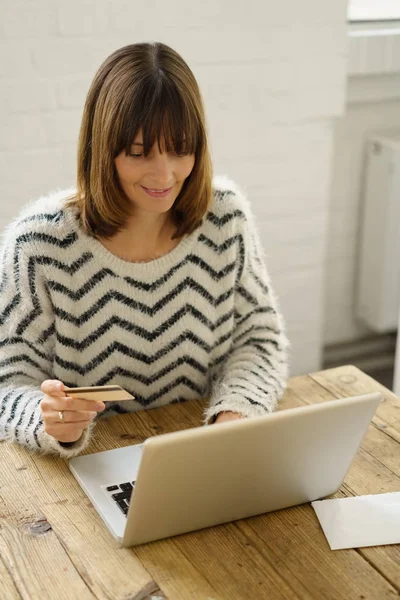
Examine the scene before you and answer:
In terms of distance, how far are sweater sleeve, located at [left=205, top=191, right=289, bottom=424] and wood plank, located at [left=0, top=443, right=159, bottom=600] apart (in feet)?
1.07

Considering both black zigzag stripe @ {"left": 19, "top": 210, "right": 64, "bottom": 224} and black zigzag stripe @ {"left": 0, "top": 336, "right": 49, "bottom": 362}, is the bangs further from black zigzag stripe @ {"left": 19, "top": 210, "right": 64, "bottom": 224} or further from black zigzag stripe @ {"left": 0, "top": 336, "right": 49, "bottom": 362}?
black zigzag stripe @ {"left": 0, "top": 336, "right": 49, "bottom": 362}

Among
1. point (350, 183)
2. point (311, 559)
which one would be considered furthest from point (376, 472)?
point (350, 183)

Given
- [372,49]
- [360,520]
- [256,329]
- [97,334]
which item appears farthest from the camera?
[372,49]

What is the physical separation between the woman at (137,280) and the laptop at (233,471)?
200 millimetres

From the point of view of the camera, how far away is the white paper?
42.1 inches

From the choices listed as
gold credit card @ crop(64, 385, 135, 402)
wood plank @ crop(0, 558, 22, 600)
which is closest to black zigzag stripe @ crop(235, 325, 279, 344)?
gold credit card @ crop(64, 385, 135, 402)

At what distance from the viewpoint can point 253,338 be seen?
153 centimetres

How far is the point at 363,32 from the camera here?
257 cm

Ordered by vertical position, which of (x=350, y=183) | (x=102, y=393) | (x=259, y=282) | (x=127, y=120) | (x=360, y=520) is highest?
(x=127, y=120)

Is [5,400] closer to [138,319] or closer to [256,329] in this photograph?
[138,319]

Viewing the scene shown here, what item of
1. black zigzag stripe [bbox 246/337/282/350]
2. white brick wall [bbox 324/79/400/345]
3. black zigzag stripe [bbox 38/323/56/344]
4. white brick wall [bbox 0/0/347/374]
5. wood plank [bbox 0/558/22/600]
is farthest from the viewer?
white brick wall [bbox 324/79/400/345]

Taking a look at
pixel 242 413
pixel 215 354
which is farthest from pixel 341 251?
pixel 242 413

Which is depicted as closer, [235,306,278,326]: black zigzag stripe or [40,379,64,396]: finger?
[40,379,64,396]: finger

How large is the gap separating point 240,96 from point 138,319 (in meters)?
1.09
